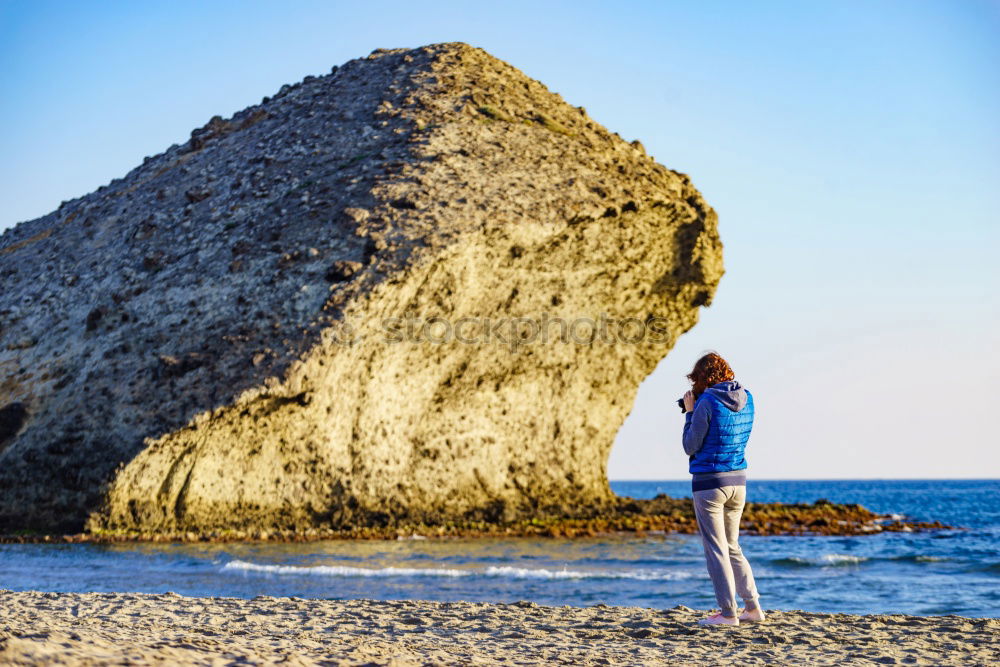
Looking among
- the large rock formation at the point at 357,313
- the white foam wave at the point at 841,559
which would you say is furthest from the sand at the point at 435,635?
the large rock formation at the point at 357,313

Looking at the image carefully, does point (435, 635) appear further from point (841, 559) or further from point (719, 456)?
point (841, 559)

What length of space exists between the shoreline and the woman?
17433mm

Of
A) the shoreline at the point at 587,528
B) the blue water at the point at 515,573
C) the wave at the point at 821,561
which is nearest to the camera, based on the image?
the blue water at the point at 515,573

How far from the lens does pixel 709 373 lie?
816cm

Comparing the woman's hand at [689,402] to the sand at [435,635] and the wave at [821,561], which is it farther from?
the wave at [821,561]

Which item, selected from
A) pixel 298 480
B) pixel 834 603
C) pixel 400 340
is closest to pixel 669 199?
pixel 400 340

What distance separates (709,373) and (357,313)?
59.4ft

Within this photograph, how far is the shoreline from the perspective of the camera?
22.7 metres

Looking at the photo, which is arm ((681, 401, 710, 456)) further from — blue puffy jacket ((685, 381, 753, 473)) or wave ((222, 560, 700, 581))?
wave ((222, 560, 700, 581))

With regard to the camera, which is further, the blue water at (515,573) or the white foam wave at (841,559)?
the white foam wave at (841,559)

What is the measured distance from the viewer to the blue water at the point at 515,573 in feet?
44.2

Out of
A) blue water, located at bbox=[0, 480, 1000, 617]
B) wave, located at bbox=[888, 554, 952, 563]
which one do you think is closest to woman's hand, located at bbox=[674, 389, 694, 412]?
blue water, located at bbox=[0, 480, 1000, 617]

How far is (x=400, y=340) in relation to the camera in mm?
26516

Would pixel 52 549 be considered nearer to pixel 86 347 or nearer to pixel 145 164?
pixel 86 347
